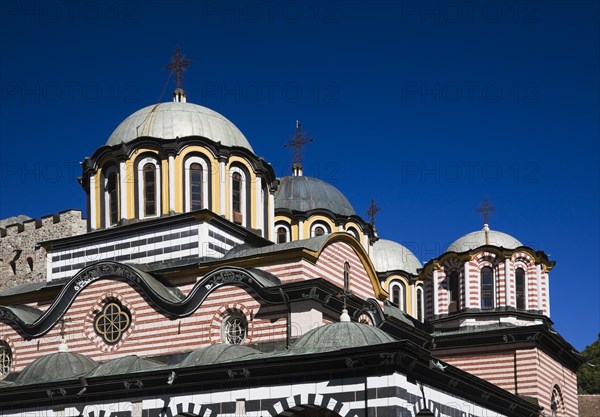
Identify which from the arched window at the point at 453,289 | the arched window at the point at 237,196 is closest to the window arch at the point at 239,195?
the arched window at the point at 237,196

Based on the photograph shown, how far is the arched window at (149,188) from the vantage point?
32594mm

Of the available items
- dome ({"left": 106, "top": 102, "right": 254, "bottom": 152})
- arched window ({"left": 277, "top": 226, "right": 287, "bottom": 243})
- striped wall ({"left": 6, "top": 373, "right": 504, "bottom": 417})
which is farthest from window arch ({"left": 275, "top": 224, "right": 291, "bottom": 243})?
striped wall ({"left": 6, "top": 373, "right": 504, "bottom": 417})

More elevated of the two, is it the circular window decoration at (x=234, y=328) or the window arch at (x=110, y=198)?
the window arch at (x=110, y=198)

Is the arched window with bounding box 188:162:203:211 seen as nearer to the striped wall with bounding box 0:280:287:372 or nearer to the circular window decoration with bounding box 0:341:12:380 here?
the striped wall with bounding box 0:280:287:372

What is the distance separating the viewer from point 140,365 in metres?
28.1

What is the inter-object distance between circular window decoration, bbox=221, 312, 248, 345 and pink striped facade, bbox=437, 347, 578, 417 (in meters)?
12.5

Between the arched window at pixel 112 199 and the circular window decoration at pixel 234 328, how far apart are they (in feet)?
20.3

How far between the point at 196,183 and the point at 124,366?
6955 millimetres

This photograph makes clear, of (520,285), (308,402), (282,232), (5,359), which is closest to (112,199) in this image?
(5,359)

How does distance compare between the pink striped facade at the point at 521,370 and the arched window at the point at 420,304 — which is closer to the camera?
the pink striped facade at the point at 521,370

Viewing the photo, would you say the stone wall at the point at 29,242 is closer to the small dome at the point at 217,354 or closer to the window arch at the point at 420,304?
the window arch at the point at 420,304

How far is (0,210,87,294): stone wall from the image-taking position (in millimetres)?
49594

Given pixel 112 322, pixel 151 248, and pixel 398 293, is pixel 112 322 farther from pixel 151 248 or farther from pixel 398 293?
pixel 398 293

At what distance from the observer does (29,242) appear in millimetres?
50750
